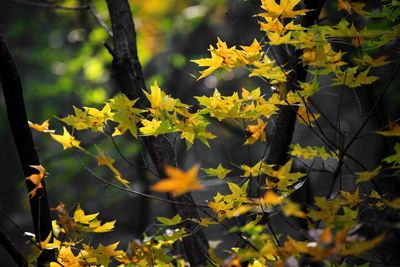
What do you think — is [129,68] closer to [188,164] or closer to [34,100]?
[34,100]

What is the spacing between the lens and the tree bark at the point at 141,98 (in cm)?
196

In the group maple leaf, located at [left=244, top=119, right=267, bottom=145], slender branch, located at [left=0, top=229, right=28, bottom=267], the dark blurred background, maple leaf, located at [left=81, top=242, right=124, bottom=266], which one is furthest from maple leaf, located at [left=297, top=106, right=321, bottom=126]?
the dark blurred background

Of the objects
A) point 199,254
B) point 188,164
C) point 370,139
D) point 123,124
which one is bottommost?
point 188,164

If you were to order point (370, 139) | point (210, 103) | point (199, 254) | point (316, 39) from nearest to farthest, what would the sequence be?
point (316, 39) < point (210, 103) < point (199, 254) < point (370, 139)

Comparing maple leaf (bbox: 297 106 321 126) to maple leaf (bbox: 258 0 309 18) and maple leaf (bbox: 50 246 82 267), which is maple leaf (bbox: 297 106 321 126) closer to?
maple leaf (bbox: 258 0 309 18)

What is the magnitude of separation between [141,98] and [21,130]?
22.2 inches

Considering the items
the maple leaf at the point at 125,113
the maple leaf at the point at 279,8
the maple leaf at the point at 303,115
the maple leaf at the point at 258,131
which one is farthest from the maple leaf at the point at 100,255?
the maple leaf at the point at 279,8

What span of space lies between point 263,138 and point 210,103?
397mm

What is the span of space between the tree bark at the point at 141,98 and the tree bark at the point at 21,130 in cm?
51

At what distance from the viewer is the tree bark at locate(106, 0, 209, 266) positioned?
6.44ft

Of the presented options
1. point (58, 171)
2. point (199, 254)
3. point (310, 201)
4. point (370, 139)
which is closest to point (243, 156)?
point (370, 139)

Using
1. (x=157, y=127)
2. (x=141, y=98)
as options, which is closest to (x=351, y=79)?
(x=157, y=127)

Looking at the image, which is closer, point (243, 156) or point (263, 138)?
point (263, 138)

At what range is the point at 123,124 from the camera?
59.4 inches
